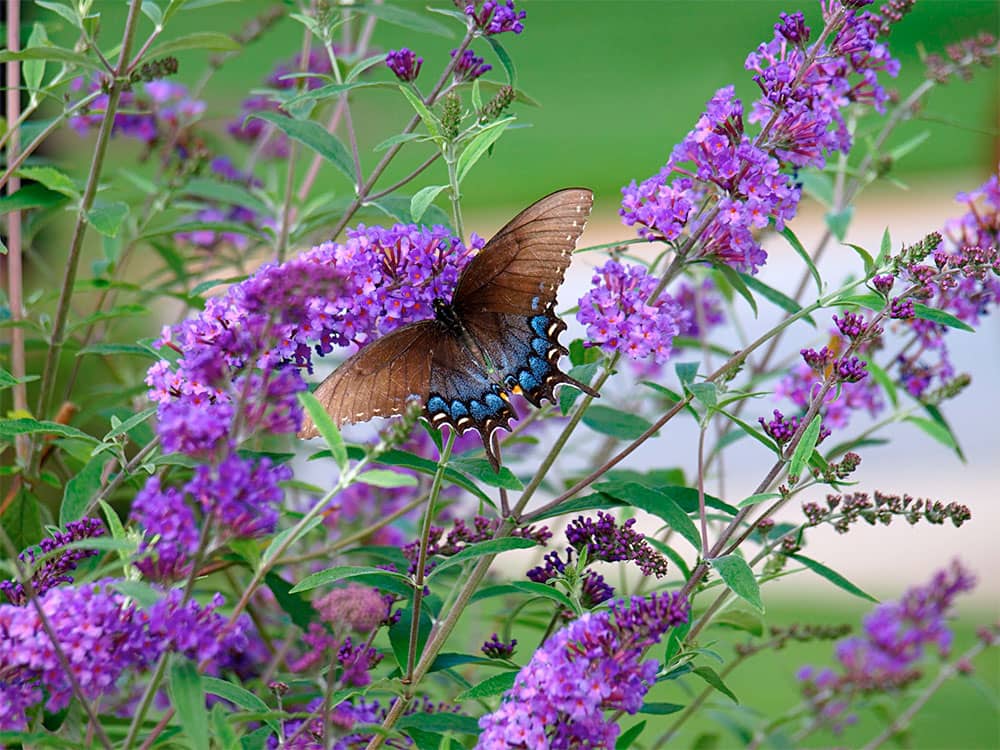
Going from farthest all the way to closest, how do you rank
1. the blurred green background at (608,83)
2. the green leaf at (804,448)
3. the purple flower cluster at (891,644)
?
the blurred green background at (608,83) < the purple flower cluster at (891,644) < the green leaf at (804,448)

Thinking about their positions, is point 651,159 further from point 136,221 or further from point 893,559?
point 136,221

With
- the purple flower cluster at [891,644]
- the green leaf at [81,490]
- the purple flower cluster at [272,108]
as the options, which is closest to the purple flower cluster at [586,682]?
the green leaf at [81,490]

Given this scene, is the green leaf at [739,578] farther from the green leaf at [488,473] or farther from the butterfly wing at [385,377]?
the butterfly wing at [385,377]

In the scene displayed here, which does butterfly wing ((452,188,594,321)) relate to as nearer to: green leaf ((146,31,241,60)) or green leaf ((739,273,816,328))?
green leaf ((739,273,816,328))

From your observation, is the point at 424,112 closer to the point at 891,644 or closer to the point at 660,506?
the point at 660,506

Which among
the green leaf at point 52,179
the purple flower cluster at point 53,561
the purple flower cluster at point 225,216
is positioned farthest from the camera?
the purple flower cluster at point 225,216

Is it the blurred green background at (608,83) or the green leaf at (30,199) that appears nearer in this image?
the green leaf at (30,199)
